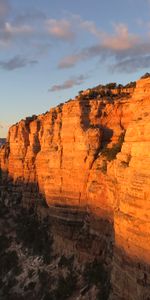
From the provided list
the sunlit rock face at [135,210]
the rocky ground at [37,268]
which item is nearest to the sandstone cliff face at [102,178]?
the sunlit rock face at [135,210]

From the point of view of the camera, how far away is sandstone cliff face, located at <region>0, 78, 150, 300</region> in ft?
69.8

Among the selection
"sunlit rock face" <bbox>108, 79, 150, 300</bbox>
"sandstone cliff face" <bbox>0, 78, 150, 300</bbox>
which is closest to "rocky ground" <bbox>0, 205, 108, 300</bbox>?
"sandstone cliff face" <bbox>0, 78, 150, 300</bbox>

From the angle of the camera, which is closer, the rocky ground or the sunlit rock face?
the sunlit rock face

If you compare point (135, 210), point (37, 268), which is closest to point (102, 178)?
point (135, 210)

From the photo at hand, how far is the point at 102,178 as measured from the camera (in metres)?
30.4

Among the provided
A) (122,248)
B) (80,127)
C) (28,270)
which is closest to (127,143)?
(122,248)

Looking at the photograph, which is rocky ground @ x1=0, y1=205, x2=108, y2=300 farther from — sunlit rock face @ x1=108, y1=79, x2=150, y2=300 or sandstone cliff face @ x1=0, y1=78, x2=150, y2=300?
sunlit rock face @ x1=108, y1=79, x2=150, y2=300

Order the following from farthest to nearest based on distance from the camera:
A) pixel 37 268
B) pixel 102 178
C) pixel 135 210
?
pixel 37 268, pixel 102 178, pixel 135 210

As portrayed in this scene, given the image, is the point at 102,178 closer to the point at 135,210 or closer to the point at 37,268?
the point at 135,210

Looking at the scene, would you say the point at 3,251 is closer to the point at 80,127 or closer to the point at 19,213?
the point at 19,213

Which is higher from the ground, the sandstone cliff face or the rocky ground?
the sandstone cliff face

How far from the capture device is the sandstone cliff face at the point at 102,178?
69.8 ft

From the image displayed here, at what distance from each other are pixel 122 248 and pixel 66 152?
1374cm

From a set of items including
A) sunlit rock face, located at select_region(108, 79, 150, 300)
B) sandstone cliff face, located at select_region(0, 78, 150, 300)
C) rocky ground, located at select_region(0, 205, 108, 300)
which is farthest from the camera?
rocky ground, located at select_region(0, 205, 108, 300)
